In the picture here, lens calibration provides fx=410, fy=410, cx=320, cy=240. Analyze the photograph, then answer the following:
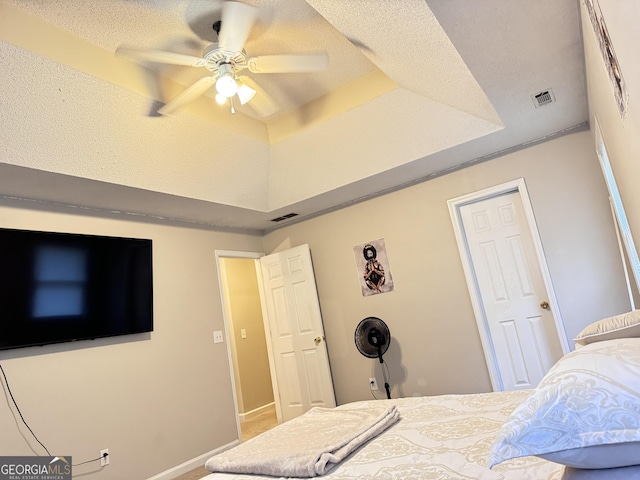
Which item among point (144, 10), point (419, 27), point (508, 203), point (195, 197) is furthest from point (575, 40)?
point (195, 197)

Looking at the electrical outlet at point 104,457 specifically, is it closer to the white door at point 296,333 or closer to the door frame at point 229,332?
the door frame at point 229,332

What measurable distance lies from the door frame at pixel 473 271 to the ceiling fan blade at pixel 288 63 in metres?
2.16

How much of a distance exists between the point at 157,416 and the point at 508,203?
145 inches

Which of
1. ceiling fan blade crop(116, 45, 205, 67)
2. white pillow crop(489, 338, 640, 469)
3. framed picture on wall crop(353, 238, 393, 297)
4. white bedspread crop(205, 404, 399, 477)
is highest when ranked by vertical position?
ceiling fan blade crop(116, 45, 205, 67)

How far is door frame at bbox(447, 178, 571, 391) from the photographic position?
3.55m

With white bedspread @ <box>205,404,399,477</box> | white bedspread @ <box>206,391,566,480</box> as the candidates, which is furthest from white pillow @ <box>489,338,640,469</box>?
white bedspread @ <box>205,404,399,477</box>

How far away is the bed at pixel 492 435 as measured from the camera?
2.98ft

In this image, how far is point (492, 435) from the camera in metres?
1.50

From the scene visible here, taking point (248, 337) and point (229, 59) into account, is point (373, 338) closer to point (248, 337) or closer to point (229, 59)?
point (248, 337)

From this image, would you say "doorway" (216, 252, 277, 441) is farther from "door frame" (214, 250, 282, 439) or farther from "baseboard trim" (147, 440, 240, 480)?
"baseboard trim" (147, 440, 240, 480)

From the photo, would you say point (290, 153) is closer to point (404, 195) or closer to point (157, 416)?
point (404, 195)

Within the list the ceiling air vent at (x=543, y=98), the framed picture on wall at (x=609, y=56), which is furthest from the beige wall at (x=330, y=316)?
the framed picture on wall at (x=609, y=56)

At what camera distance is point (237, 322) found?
5.68 metres

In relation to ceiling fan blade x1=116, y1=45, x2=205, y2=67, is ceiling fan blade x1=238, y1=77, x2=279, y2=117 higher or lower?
lower
